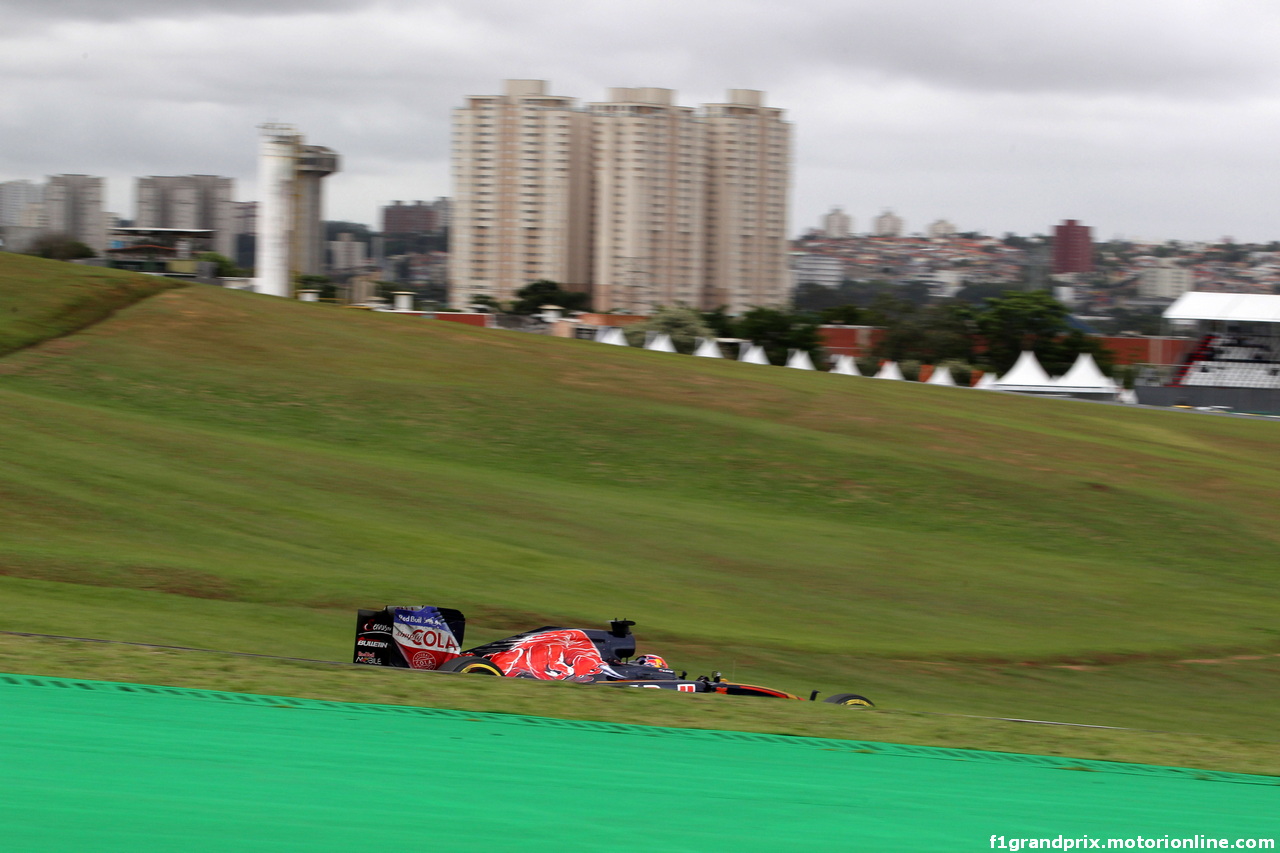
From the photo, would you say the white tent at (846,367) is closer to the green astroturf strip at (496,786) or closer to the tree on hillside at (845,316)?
the tree on hillside at (845,316)

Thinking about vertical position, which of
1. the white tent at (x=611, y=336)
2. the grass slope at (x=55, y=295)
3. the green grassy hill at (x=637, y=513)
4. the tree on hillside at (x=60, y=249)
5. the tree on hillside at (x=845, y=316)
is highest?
the tree on hillside at (x=60, y=249)

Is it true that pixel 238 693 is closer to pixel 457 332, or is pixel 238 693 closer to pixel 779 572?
pixel 779 572

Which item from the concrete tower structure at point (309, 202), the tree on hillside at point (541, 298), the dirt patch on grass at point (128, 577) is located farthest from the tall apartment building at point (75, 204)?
the dirt patch on grass at point (128, 577)

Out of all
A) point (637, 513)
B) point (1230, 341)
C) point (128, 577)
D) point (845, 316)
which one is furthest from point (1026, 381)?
point (845, 316)

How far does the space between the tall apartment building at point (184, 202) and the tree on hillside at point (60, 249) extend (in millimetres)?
81013

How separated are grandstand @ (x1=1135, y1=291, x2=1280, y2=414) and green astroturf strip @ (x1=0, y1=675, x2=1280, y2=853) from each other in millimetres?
77649

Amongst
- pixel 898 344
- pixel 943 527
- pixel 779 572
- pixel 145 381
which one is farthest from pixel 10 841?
pixel 898 344

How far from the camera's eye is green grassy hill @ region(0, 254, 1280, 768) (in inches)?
639

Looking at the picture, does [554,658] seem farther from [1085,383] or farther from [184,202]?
[184,202]

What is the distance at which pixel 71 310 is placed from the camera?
43531 mm

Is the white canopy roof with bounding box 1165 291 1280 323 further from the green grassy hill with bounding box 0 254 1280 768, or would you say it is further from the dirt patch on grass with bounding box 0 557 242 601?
the dirt patch on grass with bounding box 0 557 242 601

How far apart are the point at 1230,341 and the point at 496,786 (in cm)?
8869

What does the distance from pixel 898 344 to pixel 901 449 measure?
79021 millimetres

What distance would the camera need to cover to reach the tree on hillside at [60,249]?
93.2 metres
